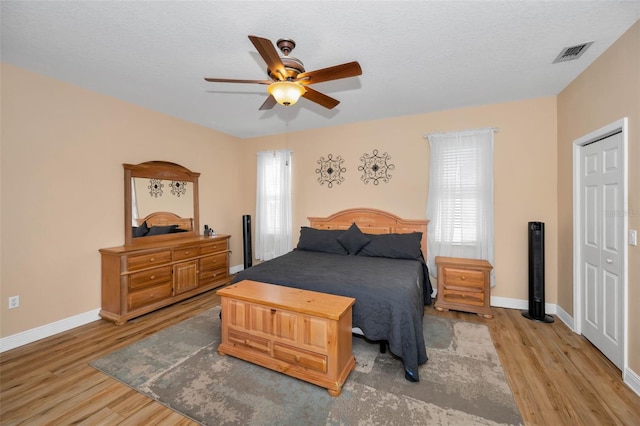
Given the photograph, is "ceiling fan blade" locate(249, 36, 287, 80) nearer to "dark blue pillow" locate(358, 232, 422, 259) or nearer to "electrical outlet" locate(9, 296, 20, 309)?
"dark blue pillow" locate(358, 232, 422, 259)

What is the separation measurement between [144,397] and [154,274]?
5.95ft

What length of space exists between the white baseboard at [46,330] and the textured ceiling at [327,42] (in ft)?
8.96

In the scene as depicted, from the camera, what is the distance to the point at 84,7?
1.85m

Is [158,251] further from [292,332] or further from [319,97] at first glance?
[319,97]

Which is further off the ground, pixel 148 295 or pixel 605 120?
pixel 605 120

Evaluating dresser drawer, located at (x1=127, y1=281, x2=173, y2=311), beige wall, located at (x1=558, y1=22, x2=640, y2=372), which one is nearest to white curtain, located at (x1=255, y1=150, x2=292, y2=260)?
dresser drawer, located at (x1=127, y1=281, x2=173, y2=311)

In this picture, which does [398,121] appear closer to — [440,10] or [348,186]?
[348,186]

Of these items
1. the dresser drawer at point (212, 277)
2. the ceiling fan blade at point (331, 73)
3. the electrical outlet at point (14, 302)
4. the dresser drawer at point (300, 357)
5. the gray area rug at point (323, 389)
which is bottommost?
the gray area rug at point (323, 389)

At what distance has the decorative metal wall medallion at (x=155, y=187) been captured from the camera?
3.84 meters

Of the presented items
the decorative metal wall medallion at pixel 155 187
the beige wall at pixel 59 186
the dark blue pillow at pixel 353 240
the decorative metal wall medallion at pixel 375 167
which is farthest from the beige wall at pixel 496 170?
the beige wall at pixel 59 186

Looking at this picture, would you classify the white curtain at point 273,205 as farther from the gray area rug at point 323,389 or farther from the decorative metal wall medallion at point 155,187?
the gray area rug at point 323,389

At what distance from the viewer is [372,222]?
14.0 ft

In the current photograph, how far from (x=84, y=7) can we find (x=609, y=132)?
439 centimetres

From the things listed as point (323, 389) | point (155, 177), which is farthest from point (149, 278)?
point (323, 389)
